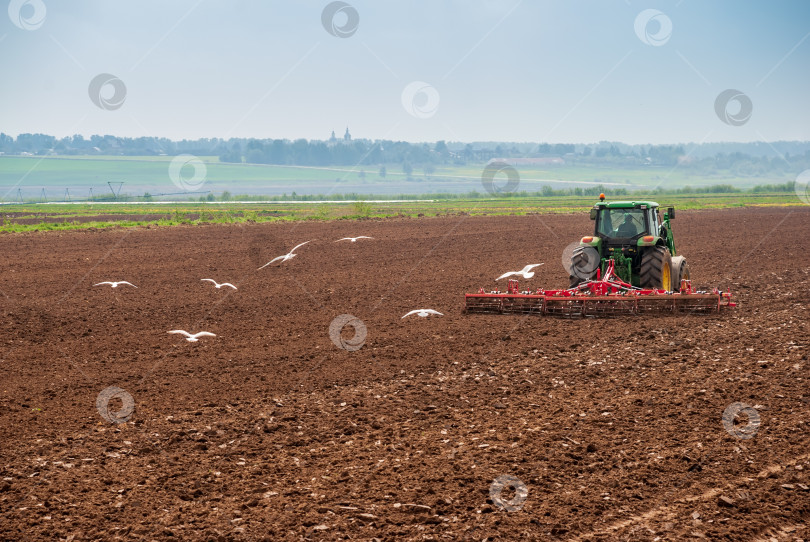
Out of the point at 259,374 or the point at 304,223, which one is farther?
the point at 304,223

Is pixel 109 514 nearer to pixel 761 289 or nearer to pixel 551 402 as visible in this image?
pixel 551 402

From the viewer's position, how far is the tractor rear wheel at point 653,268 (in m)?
15.1

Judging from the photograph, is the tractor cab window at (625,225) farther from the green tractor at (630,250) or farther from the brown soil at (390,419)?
the brown soil at (390,419)

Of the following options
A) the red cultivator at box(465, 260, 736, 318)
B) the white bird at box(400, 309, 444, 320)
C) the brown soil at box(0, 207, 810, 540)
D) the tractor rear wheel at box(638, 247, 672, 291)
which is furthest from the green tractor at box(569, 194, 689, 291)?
the white bird at box(400, 309, 444, 320)

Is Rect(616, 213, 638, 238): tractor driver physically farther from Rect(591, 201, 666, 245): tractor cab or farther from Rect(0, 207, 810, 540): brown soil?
Rect(0, 207, 810, 540): brown soil

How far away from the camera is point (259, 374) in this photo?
Result: 421 inches

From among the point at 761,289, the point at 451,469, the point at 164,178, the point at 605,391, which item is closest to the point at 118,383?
the point at 451,469

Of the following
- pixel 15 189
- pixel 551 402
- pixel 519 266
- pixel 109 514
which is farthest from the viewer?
pixel 15 189

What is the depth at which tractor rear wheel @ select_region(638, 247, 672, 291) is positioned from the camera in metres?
15.1

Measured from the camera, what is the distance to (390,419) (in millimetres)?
8656

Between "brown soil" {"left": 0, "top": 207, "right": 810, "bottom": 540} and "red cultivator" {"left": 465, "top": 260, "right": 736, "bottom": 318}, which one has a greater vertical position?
"red cultivator" {"left": 465, "top": 260, "right": 736, "bottom": 318}

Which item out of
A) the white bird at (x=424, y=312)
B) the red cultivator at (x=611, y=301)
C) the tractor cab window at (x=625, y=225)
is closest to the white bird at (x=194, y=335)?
the white bird at (x=424, y=312)

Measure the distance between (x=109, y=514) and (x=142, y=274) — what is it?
15.6 metres

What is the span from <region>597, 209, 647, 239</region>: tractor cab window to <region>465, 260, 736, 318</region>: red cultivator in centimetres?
167
